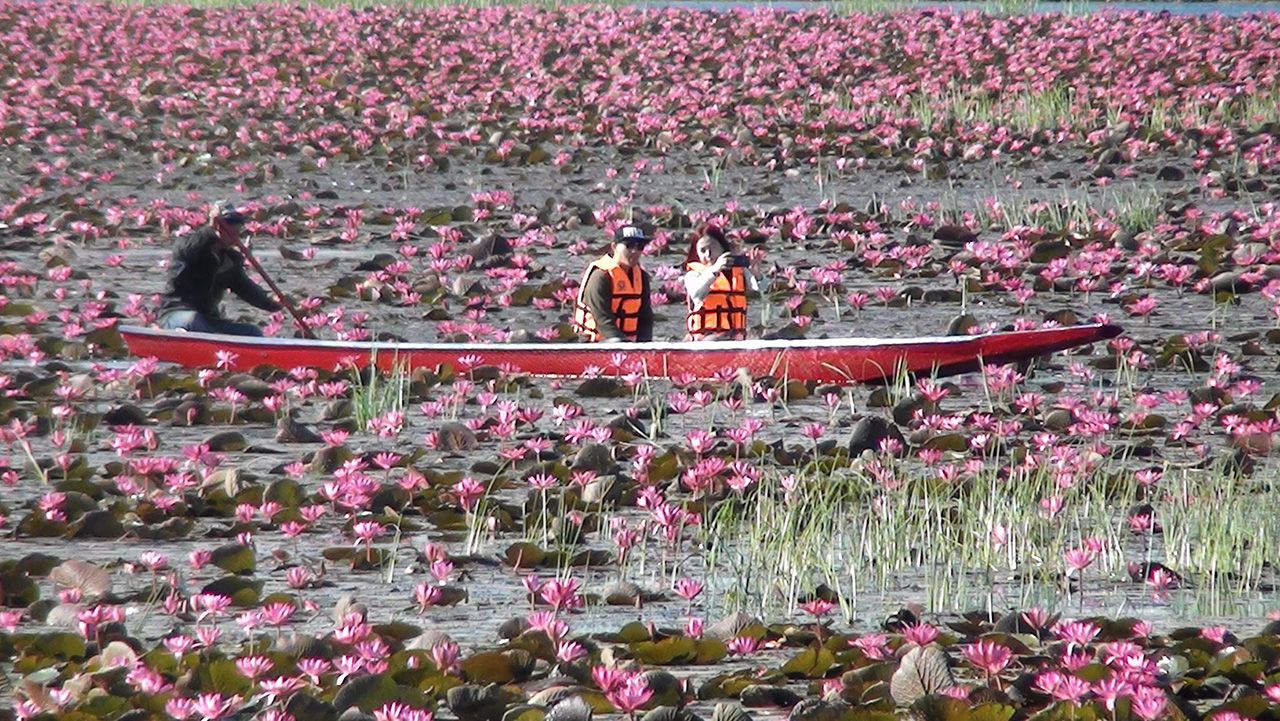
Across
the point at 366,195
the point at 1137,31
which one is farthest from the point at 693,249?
the point at 1137,31

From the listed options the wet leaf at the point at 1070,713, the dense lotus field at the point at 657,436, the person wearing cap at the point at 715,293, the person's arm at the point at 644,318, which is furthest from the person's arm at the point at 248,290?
the wet leaf at the point at 1070,713

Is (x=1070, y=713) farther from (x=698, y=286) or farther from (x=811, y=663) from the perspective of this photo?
(x=698, y=286)

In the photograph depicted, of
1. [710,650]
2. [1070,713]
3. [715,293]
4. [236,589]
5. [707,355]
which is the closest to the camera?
[1070,713]

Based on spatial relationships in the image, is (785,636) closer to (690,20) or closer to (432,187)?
(432,187)

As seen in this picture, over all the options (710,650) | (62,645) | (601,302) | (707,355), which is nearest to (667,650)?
(710,650)

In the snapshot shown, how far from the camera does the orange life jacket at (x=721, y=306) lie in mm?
11719

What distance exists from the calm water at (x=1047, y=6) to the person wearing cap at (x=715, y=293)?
20830 millimetres

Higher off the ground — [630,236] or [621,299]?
[630,236]

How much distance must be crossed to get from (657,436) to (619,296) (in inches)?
86.6

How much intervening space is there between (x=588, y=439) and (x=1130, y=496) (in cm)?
251

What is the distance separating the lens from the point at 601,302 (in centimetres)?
1162

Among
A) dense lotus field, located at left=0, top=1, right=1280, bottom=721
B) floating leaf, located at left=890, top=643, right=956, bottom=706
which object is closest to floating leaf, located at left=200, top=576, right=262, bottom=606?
dense lotus field, located at left=0, top=1, right=1280, bottom=721

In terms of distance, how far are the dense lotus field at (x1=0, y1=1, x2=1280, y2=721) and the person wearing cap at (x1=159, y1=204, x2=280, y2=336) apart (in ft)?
1.59

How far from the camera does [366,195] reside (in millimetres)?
19391
